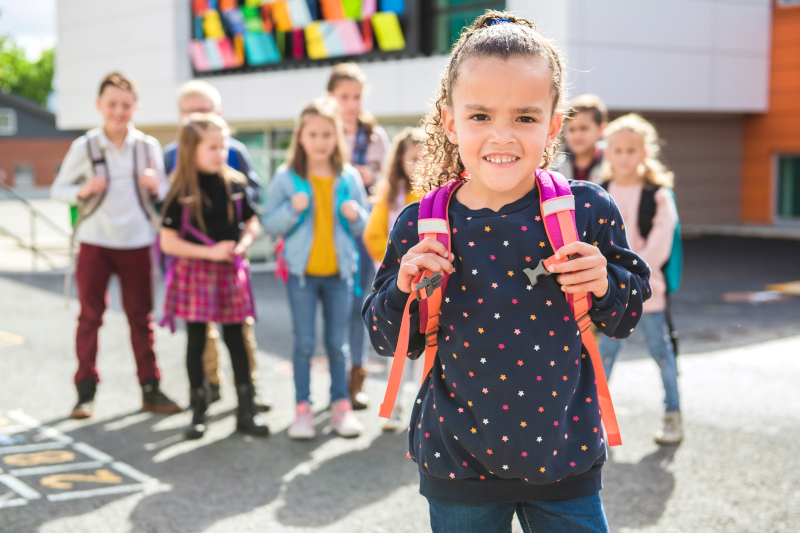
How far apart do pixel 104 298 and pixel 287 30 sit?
44.6ft

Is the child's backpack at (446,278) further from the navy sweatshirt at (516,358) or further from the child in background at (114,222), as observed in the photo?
the child in background at (114,222)

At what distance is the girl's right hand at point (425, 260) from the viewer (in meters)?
1.85

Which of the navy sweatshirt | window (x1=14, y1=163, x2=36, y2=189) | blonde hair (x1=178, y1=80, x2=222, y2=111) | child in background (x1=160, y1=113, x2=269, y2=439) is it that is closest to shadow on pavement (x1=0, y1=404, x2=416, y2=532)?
child in background (x1=160, y1=113, x2=269, y2=439)

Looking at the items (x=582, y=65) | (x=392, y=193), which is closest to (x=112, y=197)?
(x=392, y=193)

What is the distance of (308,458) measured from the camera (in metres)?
4.55

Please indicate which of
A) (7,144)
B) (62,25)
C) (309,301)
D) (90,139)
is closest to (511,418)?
(309,301)

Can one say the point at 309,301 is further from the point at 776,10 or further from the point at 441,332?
the point at 776,10

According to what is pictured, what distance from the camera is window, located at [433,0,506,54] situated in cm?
1435

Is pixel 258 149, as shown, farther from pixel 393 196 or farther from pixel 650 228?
pixel 650 228

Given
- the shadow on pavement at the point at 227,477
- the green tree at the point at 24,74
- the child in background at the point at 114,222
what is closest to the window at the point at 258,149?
the child in background at the point at 114,222

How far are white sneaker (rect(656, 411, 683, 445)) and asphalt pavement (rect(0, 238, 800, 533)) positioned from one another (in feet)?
0.19

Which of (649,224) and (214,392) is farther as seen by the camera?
(214,392)

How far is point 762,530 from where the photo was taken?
352 cm

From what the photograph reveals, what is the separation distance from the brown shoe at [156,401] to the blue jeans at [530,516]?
376cm
